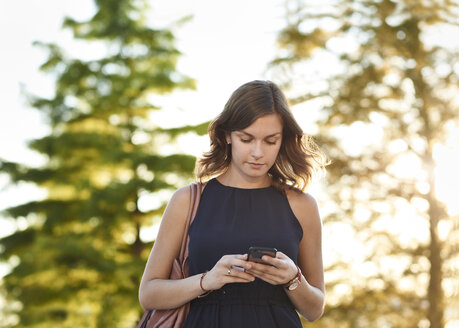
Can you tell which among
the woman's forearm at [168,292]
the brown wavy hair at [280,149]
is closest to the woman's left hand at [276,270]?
the woman's forearm at [168,292]

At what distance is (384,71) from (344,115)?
126 centimetres

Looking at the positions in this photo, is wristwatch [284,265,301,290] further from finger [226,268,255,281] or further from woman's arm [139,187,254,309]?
woman's arm [139,187,254,309]

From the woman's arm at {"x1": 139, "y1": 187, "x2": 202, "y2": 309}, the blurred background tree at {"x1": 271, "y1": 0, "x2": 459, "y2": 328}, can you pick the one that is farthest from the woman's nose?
the blurred background tree at {"x1": 271, "y1": 0, "x2": 459, "y2": 328}

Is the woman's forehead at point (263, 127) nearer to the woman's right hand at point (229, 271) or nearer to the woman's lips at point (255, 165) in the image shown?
the woman's lips at point (255, 165)

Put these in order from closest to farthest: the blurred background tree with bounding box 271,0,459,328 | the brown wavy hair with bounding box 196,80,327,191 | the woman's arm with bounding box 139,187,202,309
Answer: the woman's arm with bounding box 139,187,202,309 → the brown wavy hair with bounding box 196,80,327,191 → the blurred background tree with bounding box 271,0,459,328

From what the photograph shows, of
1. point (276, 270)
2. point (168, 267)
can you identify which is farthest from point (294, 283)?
point (168, 267)

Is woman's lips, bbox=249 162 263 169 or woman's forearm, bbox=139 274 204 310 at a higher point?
woman's lips, bbox=249 162 263 169

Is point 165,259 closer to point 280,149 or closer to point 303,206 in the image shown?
point 303,206

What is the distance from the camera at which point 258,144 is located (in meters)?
2.69

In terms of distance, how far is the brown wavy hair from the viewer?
278 centimetres

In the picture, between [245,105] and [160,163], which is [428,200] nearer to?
[160,163]

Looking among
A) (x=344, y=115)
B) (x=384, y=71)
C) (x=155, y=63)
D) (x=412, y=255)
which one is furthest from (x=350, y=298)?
(x=155, y=63)

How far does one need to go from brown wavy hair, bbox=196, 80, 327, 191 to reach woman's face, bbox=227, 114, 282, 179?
0.05 meters

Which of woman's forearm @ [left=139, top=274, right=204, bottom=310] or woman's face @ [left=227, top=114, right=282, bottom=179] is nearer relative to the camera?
woman's forearm @ [left=139, top=274, right=204, bottom=310]
